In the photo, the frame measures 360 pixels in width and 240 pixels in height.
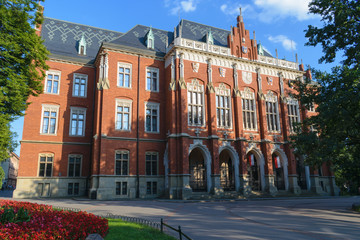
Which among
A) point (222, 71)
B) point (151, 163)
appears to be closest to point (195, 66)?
point (222, 71)

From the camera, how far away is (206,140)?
1037 inches

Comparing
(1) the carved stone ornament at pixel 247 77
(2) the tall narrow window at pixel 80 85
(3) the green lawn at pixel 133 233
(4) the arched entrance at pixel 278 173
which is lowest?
(3) the green lawn at pixel 133 233

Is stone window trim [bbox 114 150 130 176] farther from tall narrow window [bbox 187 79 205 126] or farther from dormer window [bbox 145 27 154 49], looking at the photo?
dormer window [bbox 145 27 154 49]

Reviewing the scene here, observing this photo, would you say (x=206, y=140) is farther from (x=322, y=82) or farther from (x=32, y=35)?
(x=32, y=35)

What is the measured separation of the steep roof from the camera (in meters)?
29.1

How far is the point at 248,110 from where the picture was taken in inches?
1169

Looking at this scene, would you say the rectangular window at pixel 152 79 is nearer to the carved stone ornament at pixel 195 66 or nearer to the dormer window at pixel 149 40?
the dormer window at pixel 149 40

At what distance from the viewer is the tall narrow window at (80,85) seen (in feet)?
92.0

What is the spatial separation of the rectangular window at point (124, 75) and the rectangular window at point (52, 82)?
6.43 m

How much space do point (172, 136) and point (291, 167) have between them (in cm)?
1422

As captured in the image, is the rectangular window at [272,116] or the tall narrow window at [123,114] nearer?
the tall narrow window at [123,114]

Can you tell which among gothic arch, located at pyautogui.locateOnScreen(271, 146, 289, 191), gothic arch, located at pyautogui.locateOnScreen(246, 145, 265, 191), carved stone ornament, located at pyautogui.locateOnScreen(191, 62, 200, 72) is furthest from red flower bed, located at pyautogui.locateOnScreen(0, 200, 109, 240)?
gothic arch, located at pyautogui.locateOnScreen(271, 146, 289, 191)

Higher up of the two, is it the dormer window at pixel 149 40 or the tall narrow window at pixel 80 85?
the dormer window at pixel 149 40

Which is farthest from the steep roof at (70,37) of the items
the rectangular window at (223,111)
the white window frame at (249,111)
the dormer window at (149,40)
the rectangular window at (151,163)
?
the white window frame at (249,111)
